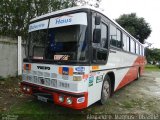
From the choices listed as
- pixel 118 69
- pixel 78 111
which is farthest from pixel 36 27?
pixel 118 69

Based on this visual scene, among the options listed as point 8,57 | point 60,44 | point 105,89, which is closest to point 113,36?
point 105,89

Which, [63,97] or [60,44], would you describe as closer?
[63,97]

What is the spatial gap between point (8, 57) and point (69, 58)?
5.85m

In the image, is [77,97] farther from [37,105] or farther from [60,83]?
[37,105]

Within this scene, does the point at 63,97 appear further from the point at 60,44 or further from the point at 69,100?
the point at 60,44

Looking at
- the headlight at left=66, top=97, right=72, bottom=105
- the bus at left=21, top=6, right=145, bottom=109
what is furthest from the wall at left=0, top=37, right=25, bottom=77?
the headlight at left=66, top=97, right=72, bottom=105

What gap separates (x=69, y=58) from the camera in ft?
14.9

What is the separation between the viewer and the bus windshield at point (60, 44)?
14.7 feet

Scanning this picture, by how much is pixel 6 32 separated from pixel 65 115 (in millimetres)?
7407

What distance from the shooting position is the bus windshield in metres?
4.47

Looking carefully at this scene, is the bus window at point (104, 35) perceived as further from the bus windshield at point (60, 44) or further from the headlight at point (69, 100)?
the headlight at point (69, 100)

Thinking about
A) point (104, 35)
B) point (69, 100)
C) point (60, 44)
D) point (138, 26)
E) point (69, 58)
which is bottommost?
point (69, 100)

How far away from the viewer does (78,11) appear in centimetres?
463

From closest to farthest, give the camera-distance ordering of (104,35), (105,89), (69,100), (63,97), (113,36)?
(69,100) → (63,97) → (104,35) → (105,89) → (113,36)
